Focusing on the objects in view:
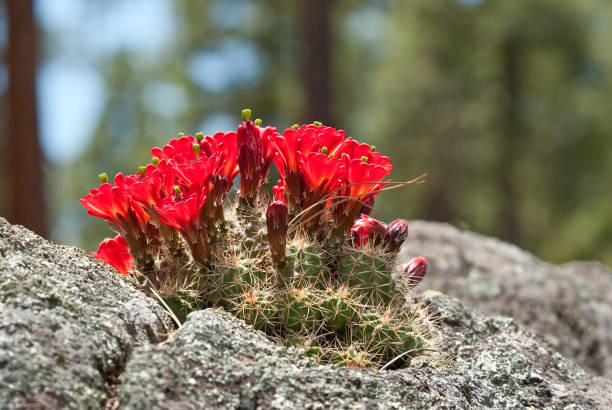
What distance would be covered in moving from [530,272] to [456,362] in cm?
265

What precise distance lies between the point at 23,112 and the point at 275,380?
7.62 m

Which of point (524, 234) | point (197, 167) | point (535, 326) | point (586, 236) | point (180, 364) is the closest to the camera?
point (180, 364)

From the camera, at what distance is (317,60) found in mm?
10781

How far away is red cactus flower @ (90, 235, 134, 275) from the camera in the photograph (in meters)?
2.64

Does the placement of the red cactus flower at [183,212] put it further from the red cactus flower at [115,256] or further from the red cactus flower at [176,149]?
the red cactus flower at [115,256]

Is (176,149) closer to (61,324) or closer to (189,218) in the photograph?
(189,218)

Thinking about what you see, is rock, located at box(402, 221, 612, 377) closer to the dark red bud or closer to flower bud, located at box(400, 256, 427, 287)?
flower bud, located at box(400, 256, 427, 287)

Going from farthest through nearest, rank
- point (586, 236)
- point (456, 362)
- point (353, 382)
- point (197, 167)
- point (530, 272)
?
point (586, 236), point (530, 272), point (456, 362), point (197, 167), point (353, 382)

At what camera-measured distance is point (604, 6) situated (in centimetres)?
1816

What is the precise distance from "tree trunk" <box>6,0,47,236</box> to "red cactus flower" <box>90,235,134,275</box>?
6.09m

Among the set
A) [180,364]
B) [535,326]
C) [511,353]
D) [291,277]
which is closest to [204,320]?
[180,364]

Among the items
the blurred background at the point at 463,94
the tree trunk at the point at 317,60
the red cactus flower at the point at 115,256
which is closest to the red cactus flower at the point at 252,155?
the red cactus flower at the point at 115,256

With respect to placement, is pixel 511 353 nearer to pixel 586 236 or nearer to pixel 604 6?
pixel 586 236

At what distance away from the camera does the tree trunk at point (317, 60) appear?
10.5m
